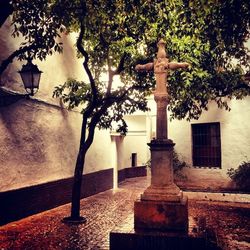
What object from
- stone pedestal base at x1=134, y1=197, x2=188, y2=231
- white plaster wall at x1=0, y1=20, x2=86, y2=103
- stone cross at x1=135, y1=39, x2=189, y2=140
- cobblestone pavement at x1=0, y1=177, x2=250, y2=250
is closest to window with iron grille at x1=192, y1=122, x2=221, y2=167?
cobblestone pavement at x1=0, y1=177, x2=250, y2=250

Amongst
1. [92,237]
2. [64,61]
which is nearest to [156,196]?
[92,237]

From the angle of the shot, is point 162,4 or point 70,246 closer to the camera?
point 70,246

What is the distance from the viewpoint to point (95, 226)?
8.48 meters

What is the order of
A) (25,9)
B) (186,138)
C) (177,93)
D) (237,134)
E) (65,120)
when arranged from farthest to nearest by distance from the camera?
(186,138)
(237,134)
(65,120)
(177,93)
(25,9)

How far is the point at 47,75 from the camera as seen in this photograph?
36.4ft

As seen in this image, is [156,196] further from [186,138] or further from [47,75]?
[186,138]

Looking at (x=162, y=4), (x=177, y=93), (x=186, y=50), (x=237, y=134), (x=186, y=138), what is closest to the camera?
(x=162, y=4)

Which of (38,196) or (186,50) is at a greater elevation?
(186,50)

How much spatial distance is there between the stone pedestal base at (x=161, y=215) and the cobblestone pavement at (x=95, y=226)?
0.78 meters

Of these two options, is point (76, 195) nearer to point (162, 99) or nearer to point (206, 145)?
point (162, 99)

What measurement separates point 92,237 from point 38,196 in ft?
10.8

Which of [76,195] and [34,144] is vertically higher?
[34,144]

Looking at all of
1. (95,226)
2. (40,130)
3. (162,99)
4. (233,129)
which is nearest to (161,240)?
(95,226)

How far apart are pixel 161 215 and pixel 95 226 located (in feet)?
8.32
